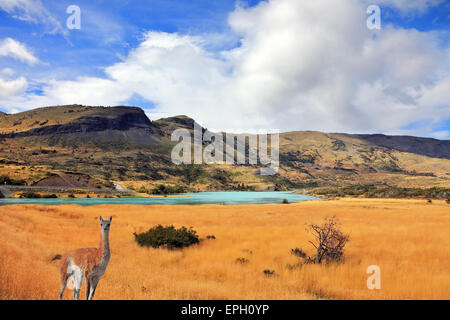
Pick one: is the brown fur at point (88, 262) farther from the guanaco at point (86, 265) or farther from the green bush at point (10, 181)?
the green bush at point (10, 181)

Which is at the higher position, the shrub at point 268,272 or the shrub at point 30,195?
the shrub at point 268,272

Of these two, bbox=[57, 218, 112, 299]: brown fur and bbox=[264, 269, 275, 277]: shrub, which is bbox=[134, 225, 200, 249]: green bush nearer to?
bbox=[264, 269, 275, 277]: shrub

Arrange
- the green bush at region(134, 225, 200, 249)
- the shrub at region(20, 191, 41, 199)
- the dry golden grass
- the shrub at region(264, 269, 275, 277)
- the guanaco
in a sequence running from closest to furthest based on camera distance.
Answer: the guanaco, the dry golden grass, the shrub at region(264, 269, 275, 277), the green bush at region(134, 225, 200, 249), the shrub at region(20, 191, 41, 199)

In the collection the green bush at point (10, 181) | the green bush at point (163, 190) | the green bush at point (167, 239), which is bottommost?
the green bush at point (163, 190)

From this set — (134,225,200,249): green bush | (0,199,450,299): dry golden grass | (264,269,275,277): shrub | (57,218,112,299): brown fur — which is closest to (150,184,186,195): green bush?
(0,199,450,299): dry golden grass

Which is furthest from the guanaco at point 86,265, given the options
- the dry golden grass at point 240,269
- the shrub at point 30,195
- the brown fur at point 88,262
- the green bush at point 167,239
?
the shrub at point 30,195

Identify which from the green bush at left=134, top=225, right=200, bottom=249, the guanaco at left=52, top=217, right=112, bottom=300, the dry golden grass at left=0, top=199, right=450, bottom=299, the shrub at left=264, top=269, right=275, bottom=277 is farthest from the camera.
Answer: the green bush at left=134, top=225, right=200, bottom=249

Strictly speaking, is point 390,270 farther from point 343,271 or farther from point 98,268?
point 98,268

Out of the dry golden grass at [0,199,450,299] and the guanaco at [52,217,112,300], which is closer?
the guanaco at [52,217,112,300]

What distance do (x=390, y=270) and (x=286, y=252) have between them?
5.35 meters

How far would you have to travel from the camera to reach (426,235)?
19828 millimetres

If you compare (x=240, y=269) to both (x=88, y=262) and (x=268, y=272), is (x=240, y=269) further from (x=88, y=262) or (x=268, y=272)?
(x=88, y=262)
